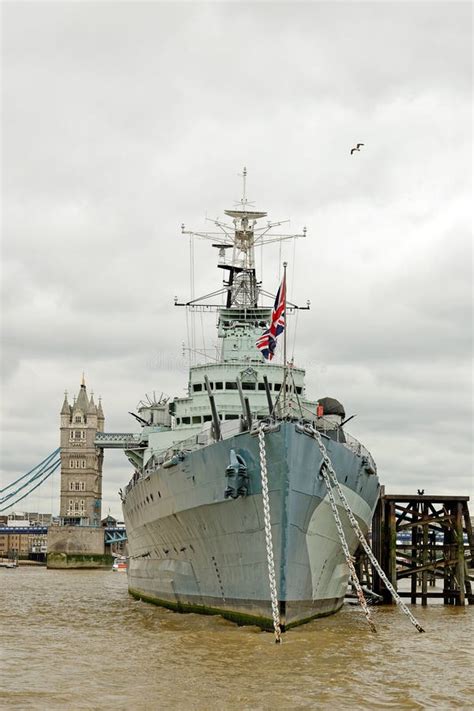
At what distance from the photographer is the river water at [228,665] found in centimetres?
1195

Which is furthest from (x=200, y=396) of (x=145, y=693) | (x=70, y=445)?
(x=70, y=445)

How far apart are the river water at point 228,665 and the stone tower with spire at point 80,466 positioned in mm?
77221

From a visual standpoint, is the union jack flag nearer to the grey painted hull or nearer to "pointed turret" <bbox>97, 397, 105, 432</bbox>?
the grey painted hull

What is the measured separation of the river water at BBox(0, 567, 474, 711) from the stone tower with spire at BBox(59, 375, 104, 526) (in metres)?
77.2

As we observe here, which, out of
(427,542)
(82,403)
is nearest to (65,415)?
(82,403)

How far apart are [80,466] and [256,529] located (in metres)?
84.2

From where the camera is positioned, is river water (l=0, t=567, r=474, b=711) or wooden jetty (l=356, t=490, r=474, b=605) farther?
wooden jetty (l=356, t=490, r=474, b=605)

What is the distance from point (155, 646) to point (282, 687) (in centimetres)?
491

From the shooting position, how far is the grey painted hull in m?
17.2

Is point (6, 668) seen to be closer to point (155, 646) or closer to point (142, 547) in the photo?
point (155, 646)

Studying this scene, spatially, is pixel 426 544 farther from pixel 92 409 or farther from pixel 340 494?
pixel 92 409

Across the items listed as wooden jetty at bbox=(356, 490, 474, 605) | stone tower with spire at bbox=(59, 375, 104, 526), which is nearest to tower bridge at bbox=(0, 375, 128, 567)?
stone tower with spire at bbox=(59, 375, 104, 526)

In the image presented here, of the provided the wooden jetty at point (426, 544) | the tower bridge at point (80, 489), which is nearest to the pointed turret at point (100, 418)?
the tower bridge at point (80, 489)

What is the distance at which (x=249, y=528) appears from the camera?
18000mm
